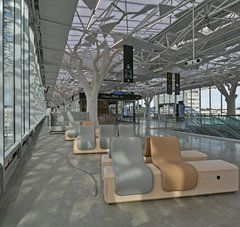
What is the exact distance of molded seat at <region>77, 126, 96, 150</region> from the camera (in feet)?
29.5

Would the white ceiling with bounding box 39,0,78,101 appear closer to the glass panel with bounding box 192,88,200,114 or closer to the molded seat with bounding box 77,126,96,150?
the molded seat with bounding box 77,126,96,150

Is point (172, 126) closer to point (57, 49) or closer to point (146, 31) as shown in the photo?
point (146, 31)

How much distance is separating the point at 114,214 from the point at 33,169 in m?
3.66

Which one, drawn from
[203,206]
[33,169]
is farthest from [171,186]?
[33,169]

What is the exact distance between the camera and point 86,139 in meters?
9.23

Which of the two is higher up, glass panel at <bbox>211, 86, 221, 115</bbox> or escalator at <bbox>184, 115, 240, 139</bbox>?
glass panel at <bbox>211, 86, 221, 115</bbox>

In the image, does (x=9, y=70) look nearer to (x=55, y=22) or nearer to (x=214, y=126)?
(x=55, y=22)

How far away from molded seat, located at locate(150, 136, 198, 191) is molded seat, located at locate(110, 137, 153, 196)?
32cm

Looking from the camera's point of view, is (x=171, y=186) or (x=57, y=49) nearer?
(x=171, y=186)

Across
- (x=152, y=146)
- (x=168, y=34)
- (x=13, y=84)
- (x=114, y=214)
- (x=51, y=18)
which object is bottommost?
(x=114, y=214)

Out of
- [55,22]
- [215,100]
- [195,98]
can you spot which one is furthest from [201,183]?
[195,98]

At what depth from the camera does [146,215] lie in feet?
12.0

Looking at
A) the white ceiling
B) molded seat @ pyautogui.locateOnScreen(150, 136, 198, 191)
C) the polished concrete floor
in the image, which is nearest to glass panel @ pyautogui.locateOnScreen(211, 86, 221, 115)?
the white ceiling

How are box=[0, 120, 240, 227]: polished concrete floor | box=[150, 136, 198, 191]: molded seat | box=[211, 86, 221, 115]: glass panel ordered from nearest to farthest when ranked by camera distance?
box=[0, 120, 240, 227]: polished concrete floor
box=[150, 136, 198, 191]: molded seat
box=[211, 86, 221, 115]: glass panel
